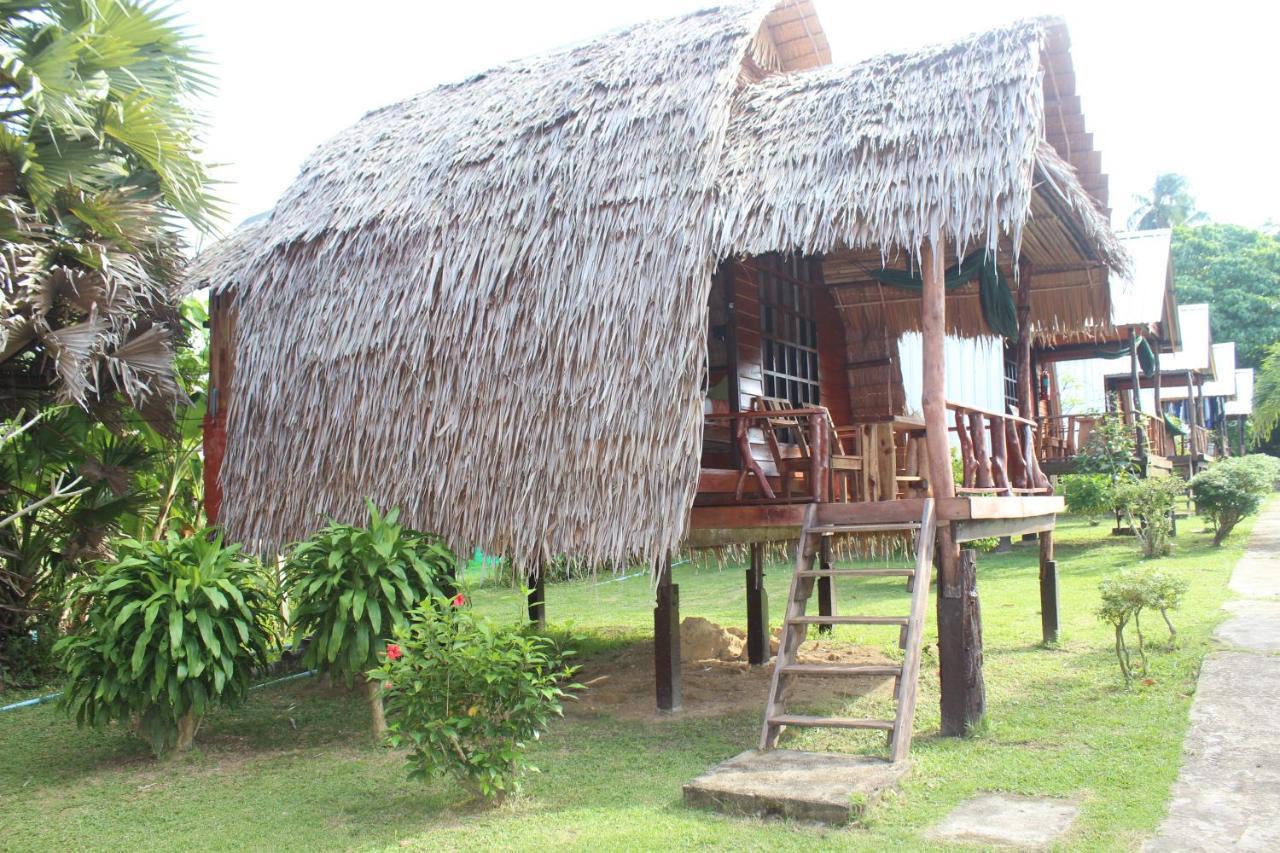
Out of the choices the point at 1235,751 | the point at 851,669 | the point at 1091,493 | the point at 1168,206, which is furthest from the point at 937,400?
the point at 1168,206

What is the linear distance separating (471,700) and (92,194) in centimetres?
504

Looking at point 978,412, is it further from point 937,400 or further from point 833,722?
point 833,722

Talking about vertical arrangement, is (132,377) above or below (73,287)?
below

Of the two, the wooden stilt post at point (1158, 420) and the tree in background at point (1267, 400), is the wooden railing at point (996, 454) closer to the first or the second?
the wooden stilt post at point (1158, 420)

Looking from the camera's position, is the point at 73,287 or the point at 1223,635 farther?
the point at 1223,635

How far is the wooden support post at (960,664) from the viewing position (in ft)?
20.0

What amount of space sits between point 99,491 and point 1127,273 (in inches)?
331

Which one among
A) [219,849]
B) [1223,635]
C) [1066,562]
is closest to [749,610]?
[1223,635]

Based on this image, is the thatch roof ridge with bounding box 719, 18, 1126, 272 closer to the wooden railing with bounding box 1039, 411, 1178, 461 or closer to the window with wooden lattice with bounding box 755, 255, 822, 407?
the window with wooden lattice with bounding box 755, 255, 822, 407

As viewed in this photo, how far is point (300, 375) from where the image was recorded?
26.1 ft

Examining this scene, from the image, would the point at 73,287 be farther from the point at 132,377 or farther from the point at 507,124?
the point at 507,124

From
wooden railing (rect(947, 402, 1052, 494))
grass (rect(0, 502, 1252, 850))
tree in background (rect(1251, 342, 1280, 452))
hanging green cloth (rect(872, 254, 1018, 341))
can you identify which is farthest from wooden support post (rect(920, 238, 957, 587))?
tree in background (rect(1251, 342, 1280, 452))

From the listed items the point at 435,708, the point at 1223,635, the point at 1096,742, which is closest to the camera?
the point at 435,708

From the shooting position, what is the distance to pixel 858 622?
583 cm
